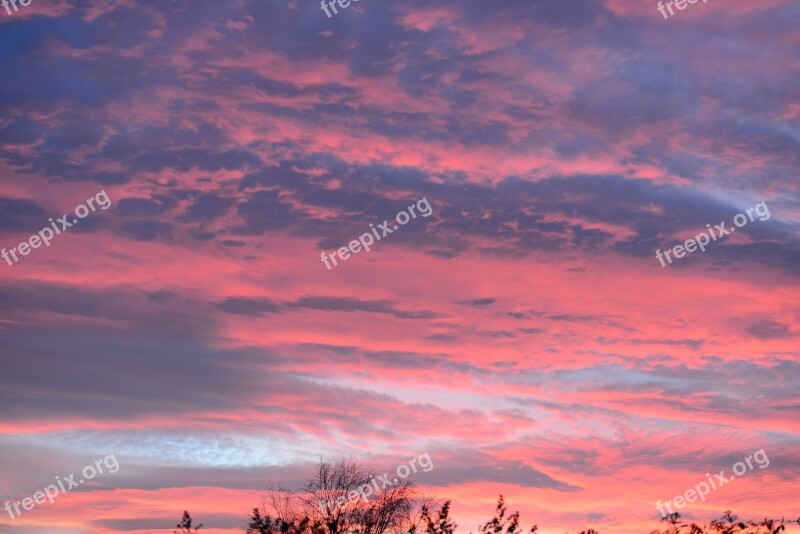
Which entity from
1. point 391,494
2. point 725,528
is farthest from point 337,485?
point 725,528

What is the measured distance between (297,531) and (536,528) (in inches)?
195

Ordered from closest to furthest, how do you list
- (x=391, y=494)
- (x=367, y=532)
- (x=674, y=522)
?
1. (x=674, y=522)
2. (x=367, y=532)
3. (x=391, y=494)

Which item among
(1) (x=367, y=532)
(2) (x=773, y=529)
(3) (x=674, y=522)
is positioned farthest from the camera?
(1) (x=367, y=532)

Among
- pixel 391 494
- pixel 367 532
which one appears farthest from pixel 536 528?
pixel 391 494

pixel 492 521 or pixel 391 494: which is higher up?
pixel 391 494

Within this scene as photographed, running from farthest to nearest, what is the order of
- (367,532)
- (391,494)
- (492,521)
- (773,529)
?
(391,494)
(367,532)
(492,521)
(773,529)

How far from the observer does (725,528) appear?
15.3 meters

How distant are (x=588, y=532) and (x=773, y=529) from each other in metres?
4.18

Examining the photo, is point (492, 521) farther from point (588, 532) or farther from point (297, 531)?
point (297, 531)

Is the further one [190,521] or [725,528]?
[190,521]

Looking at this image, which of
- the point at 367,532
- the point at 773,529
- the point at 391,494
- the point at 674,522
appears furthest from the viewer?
the point at 391,494

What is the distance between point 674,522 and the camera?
625 inches

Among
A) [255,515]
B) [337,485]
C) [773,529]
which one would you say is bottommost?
[773,529]

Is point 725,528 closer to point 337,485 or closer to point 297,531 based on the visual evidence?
point 297,531
